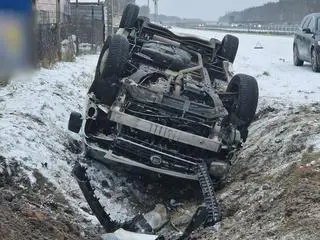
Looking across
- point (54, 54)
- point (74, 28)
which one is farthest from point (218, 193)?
point (74, 28)

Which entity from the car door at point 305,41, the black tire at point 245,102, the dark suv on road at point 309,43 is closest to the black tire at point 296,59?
the dark suv on road at point 309,43

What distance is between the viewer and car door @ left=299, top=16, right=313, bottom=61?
678 inches

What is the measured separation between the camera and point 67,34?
20.1m

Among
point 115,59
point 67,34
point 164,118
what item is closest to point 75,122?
point 115,59

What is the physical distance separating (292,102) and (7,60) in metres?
6.58

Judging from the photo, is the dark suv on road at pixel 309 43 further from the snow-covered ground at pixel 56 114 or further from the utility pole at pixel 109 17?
the utility pole at pixel 109 17

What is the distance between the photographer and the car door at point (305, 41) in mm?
17219

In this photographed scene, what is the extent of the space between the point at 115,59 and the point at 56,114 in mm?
2186

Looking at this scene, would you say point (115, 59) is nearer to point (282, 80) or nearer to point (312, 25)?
point (282, 80)

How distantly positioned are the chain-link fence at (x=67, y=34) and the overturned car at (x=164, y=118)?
3.62 metres

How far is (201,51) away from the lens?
9828 mm

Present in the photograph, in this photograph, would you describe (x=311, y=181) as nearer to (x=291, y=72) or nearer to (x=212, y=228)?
(x=212, y=228)

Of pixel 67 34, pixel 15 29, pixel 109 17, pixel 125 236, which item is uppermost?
pixel 15 29

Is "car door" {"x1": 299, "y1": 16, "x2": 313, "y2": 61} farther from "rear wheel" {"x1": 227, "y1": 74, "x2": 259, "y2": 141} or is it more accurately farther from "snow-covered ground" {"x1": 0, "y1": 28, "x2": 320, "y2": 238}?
"rear wheel" {"x1": 227, "y1": 74, "x2": 259, "y2": 141}
